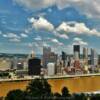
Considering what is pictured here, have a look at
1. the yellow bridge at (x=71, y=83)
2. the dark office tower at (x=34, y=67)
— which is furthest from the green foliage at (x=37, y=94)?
the dark office tower at (x=34, y=67)

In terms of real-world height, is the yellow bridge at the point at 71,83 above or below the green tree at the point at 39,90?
above

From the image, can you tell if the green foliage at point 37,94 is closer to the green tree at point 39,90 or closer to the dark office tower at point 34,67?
the green tree at point 39,90

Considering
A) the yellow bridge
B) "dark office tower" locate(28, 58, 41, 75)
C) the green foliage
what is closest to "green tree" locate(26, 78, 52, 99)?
the green foliage

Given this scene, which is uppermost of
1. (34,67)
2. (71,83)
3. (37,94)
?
(34,67)

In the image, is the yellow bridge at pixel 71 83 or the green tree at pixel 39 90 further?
the yellow bridge at pixel 71 83

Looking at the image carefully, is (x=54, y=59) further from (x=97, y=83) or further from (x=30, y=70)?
(x=97, y=83)

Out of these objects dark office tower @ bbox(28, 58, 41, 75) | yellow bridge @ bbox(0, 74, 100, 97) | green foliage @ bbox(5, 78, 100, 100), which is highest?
dark office tower @ bbox(28, 58, 41, 75)

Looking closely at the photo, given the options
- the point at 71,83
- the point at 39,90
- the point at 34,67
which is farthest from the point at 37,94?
the point at 34,67

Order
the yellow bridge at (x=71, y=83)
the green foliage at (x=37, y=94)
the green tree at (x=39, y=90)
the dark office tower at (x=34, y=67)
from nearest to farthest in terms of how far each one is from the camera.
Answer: the green foliage at (x=37, y=94) → the green tree at (x=39, y=90) → the yellow bridge at (x=71, y=83) → the dark office tower at (x=34, y=67)

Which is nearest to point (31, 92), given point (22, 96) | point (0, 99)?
point (22, 96)

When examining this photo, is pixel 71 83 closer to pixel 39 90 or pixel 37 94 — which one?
pixel 39 90

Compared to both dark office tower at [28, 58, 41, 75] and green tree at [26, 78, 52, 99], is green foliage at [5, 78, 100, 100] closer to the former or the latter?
green tree at [26, 78, 52, 99]

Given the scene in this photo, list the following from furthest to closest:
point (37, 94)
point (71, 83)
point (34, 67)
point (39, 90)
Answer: point (34, 67) < point (71, 83) < point (39, 90) < point (37, 94)
